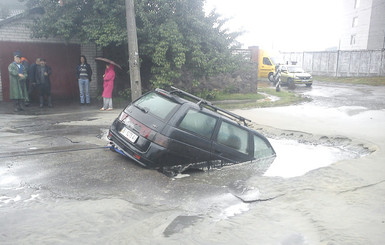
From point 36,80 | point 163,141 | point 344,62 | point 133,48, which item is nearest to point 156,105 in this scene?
point 163,141

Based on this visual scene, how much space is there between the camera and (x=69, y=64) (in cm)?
1403

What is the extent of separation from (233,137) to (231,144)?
0.13 metres

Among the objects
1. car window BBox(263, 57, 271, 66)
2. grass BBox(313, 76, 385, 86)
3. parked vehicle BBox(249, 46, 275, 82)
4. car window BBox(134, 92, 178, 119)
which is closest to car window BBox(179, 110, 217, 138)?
car window BBox(134, 92, 178, 119)

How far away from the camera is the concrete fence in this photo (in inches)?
1118

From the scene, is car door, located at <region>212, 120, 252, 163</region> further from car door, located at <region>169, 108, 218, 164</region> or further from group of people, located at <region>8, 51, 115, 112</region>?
group of people, located at <region>8, 51, 115, 112</region>

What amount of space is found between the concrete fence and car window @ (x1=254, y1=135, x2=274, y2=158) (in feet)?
71.3

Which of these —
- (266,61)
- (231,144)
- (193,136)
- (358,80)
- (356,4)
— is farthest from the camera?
(356,4)

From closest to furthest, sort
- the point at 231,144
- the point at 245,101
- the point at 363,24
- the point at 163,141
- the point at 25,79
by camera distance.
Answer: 1. the point at 163,141
2. the point at 231,144
3. the point at 25,79
4. the point at 245,101
5. the point at 363,24

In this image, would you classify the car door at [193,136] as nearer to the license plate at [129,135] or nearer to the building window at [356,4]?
the license plate at [129,135]

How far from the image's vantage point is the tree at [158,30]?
38.0 ft

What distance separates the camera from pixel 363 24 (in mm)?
40812

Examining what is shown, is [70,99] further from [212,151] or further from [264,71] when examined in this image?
[264,71]

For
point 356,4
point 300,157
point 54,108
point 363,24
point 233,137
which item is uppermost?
point 356,4

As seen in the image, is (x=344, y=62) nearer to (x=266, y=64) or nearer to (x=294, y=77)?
(x=266, y=64)
